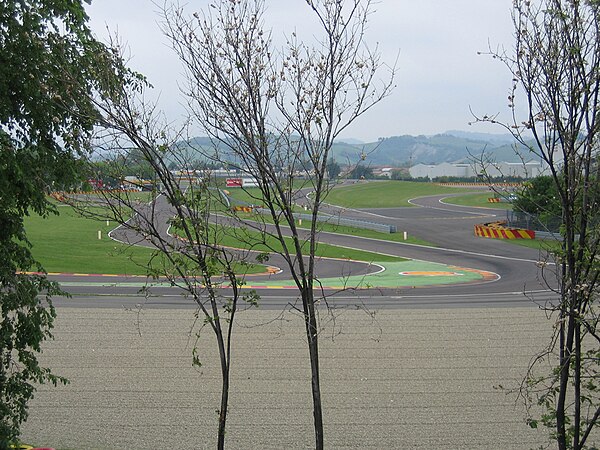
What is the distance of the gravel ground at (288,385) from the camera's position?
10.9m

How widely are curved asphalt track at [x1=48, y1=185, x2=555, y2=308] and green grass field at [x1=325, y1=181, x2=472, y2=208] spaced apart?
20.7 m

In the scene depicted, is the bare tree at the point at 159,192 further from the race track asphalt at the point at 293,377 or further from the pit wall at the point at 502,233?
the pit wall at the point at 502,233

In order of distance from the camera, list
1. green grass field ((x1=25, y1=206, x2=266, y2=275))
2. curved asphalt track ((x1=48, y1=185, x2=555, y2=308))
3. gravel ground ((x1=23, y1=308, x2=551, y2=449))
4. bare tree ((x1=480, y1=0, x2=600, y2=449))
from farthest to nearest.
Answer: green grass field ((x1=25, y1=206, x2=266, y2=275)) → curved asphalt track ((x1=48, y1=185, x2=555, y2=308)) → gravel ground ((x1=23, y1=308, x2=551, y2=449)) → bare tree ((x1=480, y1=0, x2=600, y2=449))

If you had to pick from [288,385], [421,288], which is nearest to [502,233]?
[421,288]

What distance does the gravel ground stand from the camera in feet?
35.7

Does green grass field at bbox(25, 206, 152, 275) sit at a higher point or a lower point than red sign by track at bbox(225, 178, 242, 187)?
lower

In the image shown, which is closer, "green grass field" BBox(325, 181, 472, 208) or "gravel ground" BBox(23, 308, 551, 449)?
"gravel ground" BBox(23, 308, 551, 449)

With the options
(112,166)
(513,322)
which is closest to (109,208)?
(112,166)

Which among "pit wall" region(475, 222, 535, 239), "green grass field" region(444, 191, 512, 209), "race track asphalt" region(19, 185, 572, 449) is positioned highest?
"green grass field" region(444, 191, 512, 209)

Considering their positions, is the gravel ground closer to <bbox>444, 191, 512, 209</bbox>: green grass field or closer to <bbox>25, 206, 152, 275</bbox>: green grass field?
<bbox>25, 206, 152, 275</bbox>: green grass field

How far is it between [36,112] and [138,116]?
2550mm

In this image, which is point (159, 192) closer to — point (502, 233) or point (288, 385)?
point (288, 385)

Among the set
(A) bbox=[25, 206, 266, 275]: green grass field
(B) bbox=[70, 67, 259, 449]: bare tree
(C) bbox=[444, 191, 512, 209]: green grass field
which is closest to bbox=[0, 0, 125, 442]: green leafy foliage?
(B) bbox=[70, 67, 259, 449]: bare tree

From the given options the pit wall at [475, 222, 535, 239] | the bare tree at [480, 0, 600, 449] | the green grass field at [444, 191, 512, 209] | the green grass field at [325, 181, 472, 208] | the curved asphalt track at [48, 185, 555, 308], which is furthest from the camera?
the green grass field at [325, 181, 472, 208]
